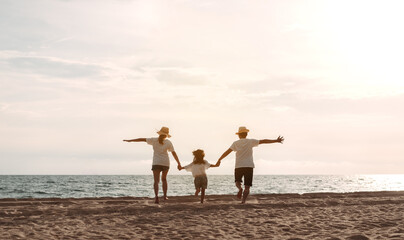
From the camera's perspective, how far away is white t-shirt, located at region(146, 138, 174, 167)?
38.9ft

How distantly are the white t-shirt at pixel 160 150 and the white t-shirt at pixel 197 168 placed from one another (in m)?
1.05

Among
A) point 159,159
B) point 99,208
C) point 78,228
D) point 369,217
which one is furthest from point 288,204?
point 78,228

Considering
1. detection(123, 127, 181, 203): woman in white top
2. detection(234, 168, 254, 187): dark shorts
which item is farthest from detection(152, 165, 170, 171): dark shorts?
detection(234, 168, 254, 187): dark shorts

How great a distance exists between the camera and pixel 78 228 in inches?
287

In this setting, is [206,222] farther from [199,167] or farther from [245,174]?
[199,167]

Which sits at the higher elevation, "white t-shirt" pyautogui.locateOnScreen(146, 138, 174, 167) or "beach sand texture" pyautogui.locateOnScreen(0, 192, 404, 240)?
"white t-shirt" pyautogui.locateOnScreen(146, 138, 174, 167)

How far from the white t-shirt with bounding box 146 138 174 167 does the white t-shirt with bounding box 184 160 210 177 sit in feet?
3.44

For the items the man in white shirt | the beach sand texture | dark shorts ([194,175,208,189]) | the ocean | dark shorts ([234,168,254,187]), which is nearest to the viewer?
the beach sand texture

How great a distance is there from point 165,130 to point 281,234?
19.1 ft

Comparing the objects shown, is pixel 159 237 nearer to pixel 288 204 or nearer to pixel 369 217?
pixel 369 217

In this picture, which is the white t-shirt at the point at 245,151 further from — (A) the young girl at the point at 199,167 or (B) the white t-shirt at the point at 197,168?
(B) the white t-shirt at the point at 197,168

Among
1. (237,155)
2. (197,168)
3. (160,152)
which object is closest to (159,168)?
(160,152)

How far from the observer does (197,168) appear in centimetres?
1278

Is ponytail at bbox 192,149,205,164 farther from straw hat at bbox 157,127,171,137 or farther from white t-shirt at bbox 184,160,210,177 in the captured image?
straw hat at bbox 157,127,171,137
